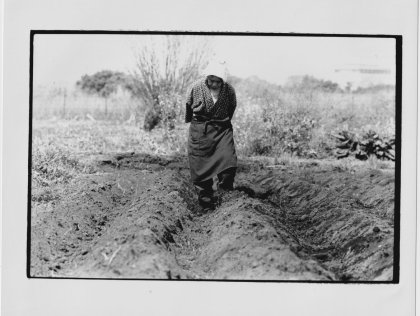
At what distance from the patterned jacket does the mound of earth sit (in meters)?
0.44

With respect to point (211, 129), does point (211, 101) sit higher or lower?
higher

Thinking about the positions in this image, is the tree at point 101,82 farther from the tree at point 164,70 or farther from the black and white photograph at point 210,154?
the tree at point 164,70

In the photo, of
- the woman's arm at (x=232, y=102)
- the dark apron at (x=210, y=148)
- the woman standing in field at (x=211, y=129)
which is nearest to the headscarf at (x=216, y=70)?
the woman standing in field at (x=211, y=129)

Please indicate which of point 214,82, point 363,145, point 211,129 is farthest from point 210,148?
point 363,145

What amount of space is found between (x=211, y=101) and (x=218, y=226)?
986mm

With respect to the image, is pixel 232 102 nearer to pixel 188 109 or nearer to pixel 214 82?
pixel 214 82

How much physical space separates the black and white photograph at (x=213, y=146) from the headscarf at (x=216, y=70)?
2 cm

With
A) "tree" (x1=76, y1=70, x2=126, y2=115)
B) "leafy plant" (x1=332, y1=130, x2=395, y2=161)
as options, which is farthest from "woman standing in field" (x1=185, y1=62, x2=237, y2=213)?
"leafy plant" (x1=332, y1=130, x2=395, y2=161)

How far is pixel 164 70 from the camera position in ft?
16.5

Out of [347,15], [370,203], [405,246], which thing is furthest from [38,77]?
[405,246]

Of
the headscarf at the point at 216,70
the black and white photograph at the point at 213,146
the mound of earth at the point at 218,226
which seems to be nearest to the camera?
the mound of earth at the point at 218,226

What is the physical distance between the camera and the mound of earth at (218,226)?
461 centimetres

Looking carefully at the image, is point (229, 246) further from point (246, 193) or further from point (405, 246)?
point (405, 246)

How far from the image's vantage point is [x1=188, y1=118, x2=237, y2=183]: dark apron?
16.2 feet
